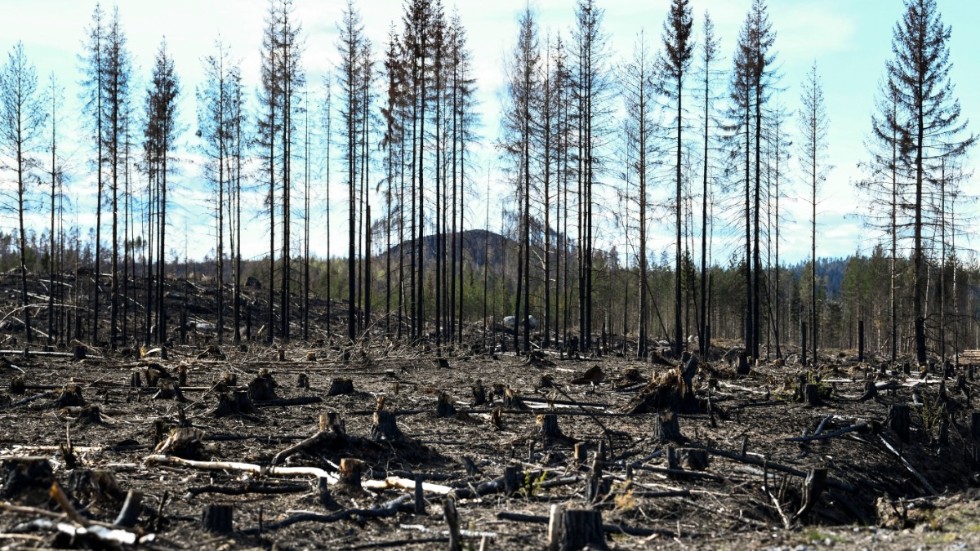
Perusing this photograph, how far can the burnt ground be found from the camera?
522 cm

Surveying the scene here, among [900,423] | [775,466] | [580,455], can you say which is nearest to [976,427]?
[900,423]

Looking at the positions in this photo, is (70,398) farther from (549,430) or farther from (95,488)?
(549,430)

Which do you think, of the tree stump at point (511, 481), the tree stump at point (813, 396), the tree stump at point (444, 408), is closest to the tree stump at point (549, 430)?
the tree stump at point (444, 408)

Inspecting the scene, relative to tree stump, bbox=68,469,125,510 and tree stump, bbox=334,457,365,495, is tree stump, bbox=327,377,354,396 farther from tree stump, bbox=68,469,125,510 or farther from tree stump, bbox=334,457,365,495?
tree stump, bbox=68,469,125,510

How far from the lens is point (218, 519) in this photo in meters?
4.90

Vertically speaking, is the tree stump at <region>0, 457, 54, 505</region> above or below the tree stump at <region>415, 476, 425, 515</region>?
above

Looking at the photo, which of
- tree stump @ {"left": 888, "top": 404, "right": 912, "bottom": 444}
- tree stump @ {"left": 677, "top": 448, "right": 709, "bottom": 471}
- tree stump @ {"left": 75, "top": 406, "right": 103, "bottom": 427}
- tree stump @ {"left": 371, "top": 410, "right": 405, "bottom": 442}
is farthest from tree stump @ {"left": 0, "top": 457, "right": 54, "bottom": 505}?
A: tree stump @ {"left": 888, "top": 404, "right": 912, "bottom": 444}

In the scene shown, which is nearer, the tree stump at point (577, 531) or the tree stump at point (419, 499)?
the tree stump at point (577, 531)

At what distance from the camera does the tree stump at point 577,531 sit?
15.3ft

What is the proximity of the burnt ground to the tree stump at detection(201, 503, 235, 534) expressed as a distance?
0.05ft

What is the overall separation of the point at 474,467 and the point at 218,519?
231 cm

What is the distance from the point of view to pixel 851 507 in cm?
686

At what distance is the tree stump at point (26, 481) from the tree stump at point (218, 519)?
1162 millimetres

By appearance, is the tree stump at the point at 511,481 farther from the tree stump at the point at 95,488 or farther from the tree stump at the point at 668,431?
the tree stump at the point at 95,488
